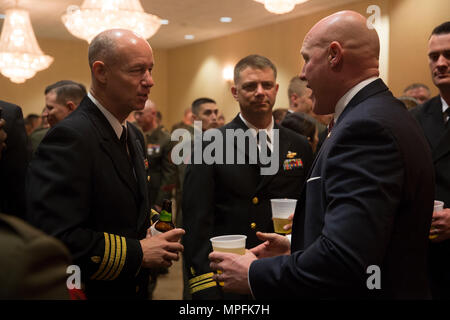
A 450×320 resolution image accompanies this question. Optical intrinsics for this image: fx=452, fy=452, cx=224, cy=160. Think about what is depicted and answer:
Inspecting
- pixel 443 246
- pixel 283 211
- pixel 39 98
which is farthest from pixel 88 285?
pixel 39 98

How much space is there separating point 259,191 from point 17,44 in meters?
6.43

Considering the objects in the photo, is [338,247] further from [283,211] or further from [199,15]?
[199,15]

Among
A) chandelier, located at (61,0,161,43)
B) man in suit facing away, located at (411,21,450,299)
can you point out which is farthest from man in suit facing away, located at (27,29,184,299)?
chandelier, located at (61,0,161,43)

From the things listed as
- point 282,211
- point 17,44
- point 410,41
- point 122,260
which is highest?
point 17,44

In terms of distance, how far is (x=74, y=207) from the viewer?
1.60 m

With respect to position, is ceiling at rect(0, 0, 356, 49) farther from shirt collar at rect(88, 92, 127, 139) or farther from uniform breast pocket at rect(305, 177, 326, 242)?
uniform breast pocket at rect(305, 177, 326, 242)

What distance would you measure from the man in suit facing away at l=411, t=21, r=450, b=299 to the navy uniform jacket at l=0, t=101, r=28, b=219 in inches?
71.8

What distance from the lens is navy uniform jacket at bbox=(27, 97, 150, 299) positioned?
1.59 metres

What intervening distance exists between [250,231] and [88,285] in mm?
843

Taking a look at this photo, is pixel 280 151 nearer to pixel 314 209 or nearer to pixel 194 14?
pixel 314 209

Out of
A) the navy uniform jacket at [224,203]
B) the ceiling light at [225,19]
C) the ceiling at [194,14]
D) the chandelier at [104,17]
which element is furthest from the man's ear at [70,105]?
the ceiling light at [225,19]

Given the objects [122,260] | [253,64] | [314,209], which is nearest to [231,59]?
[253,64]

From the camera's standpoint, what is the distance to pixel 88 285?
1.75 m

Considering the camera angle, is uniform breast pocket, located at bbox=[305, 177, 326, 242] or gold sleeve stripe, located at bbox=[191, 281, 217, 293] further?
gold sleeve stripe, located at bbox=[191, 281, 217, 293]
